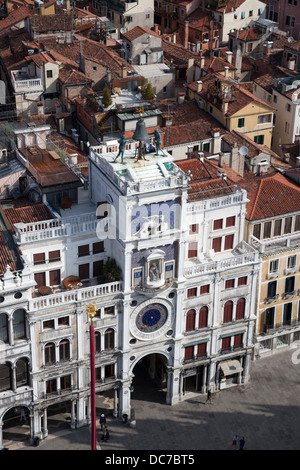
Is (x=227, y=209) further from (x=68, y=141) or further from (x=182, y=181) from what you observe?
(x=68, y=141)

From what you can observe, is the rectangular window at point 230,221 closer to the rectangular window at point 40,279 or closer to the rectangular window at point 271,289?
the rectangular window at point 271,289

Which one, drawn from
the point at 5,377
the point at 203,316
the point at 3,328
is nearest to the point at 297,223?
the point at 203,316

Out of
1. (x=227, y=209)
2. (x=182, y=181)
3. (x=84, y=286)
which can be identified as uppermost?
(x=182, y=181)

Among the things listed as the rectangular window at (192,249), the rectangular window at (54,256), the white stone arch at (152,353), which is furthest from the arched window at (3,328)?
the rectangular window at (192,249)

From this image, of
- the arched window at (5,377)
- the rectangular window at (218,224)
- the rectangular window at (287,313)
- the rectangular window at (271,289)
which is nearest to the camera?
the arched window at (5,377)

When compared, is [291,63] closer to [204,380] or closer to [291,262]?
Answer: [291,262]

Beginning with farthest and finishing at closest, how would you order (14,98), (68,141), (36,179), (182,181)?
(14,98)
(68,141)
(36,179)
(182,181)
